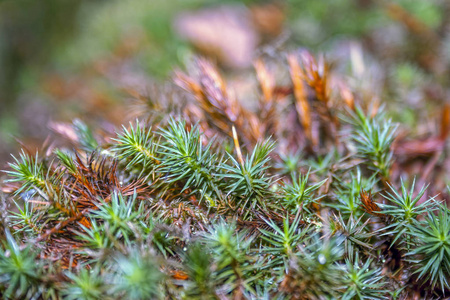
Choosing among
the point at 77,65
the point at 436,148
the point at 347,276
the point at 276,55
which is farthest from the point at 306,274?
the point at 77,65

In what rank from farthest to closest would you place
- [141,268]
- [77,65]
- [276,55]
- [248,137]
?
[77,65] → [276,55] → [248,137] → [141,268]

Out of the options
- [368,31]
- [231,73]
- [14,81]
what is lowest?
[14,81]

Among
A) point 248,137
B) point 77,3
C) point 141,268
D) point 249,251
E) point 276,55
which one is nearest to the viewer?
point 141,268

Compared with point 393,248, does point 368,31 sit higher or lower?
higher

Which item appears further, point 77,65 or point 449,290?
point 77,65

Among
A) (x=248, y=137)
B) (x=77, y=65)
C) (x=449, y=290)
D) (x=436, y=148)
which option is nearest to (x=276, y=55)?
(x=248, y=137)

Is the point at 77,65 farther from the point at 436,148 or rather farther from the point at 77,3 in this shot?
the point at 436,148

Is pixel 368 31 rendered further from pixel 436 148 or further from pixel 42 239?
pixel 42 239
